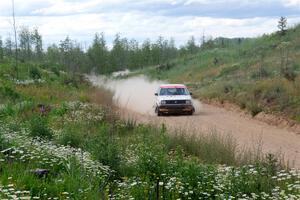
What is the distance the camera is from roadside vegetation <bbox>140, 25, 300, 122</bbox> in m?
24.6

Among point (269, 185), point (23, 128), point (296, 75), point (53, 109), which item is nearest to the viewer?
point (269, 185)

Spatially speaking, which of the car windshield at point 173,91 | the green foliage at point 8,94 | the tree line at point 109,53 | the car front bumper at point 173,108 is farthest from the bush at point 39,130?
the tree line at point 109,53

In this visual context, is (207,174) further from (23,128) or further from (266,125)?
(266,125)

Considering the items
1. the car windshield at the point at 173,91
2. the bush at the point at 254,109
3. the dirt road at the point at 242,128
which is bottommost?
the dirt road at the point at 242,128

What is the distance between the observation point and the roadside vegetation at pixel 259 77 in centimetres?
2464

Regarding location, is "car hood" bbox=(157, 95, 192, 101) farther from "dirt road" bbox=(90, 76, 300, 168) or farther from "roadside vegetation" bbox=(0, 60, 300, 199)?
"roadside vegetation" bbox=(0, 60, 300, 199)

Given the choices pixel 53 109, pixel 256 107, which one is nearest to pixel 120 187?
pixel 53 109

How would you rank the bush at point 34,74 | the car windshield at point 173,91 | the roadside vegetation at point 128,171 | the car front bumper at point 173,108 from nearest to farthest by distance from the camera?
1. the roadside vegetation at point 128,171
2. the car front bumper at point 173,108
3. the car windshield at point 173,91
4. the bush at point 34,74

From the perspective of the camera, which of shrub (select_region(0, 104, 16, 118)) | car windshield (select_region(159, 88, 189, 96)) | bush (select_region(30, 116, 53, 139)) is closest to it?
bush (select_region(30, 116, 53, 139))

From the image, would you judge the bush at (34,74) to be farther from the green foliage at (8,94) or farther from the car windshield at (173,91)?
the car windshield at (173,91)

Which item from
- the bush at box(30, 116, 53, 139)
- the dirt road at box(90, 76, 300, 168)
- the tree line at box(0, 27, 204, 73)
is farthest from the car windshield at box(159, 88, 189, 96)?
the tree line at box(0, 27, 204, 73)

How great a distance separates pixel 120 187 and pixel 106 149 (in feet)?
5.07

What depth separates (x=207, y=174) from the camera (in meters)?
8.38

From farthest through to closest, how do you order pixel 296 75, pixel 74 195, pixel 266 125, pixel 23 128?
pixel 296 75, pixel 266 125, pixel 23 128, pixel 74 195
